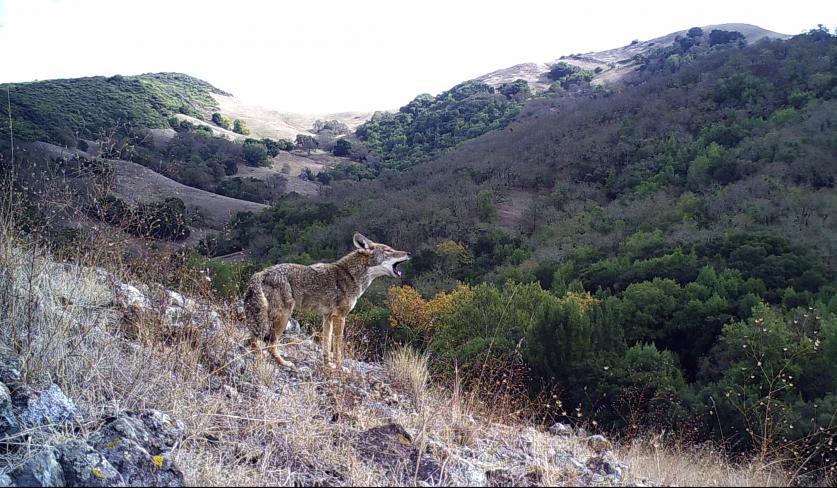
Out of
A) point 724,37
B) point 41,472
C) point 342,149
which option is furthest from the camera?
point 724,37

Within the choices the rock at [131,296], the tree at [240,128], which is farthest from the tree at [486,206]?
the tree at [240,128]

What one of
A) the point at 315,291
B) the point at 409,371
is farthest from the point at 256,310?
the point at 409,371

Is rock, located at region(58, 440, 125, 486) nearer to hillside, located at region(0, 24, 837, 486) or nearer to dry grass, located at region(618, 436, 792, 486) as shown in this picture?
hillside, located at region(0, 24, 837, 486)

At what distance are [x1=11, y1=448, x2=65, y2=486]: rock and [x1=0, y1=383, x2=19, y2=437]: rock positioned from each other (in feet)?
1.35

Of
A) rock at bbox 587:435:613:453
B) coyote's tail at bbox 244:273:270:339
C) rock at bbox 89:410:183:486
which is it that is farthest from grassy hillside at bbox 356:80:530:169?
rock at bbox 89:410:183:486

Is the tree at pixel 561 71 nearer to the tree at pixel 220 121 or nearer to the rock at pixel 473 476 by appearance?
the tree at pixel 220 121

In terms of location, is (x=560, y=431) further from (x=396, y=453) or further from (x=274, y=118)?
(x=274, y=118)

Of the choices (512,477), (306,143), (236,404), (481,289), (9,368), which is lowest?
(481,289)

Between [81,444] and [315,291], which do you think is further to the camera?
[315,291]

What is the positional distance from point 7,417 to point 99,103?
63264 millimetres

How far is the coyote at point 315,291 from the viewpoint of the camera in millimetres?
5660

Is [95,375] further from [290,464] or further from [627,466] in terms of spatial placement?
[627,466]

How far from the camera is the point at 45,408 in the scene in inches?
142

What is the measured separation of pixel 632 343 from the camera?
65.4 ft
